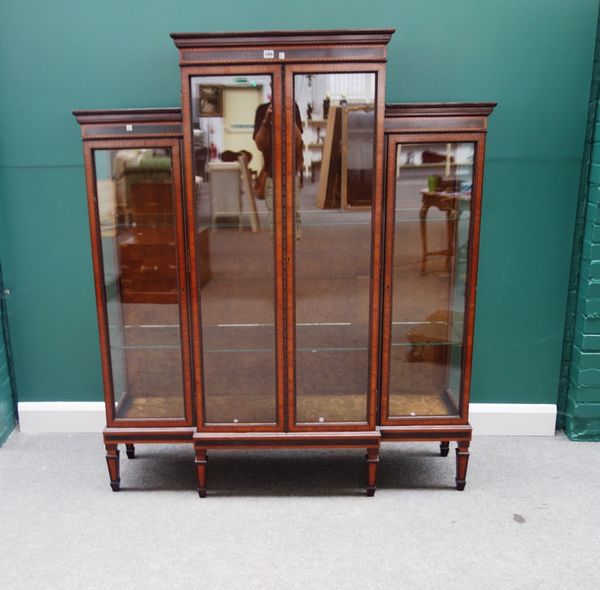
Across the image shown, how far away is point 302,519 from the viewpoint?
242cm

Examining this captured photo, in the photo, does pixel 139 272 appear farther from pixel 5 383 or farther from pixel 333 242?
pixel 5 383

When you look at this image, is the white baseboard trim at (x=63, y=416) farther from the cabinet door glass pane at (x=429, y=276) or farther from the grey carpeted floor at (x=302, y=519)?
the cabinet door glass pane at (x=429, y=276)

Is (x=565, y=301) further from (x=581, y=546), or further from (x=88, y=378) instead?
(x=88, y=378)

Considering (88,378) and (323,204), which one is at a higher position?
(323,204)

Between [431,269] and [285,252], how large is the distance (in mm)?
680

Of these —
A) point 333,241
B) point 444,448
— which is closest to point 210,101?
point 333,241

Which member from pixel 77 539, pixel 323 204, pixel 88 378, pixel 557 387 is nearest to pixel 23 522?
pixel 77 539

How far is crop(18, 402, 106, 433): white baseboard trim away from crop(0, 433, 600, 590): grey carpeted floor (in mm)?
90

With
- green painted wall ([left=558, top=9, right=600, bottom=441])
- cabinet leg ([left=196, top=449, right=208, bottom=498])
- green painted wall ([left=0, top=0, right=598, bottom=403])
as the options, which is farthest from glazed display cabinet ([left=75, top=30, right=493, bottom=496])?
green painted wall ([left=558, top=9, right=600, bottom=441])

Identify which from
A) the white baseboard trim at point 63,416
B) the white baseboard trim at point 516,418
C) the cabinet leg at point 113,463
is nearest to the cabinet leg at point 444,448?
the white baseboard trim at point 516,418

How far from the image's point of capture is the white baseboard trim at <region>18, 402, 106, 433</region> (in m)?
3.10

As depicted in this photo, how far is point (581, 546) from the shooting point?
224cm

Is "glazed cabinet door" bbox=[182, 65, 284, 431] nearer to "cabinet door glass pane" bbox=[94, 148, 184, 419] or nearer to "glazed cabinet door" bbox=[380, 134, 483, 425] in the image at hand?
"cabinet door glass pane" bbox=[94, 148, 184, 419]

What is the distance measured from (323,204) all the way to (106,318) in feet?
3.44
